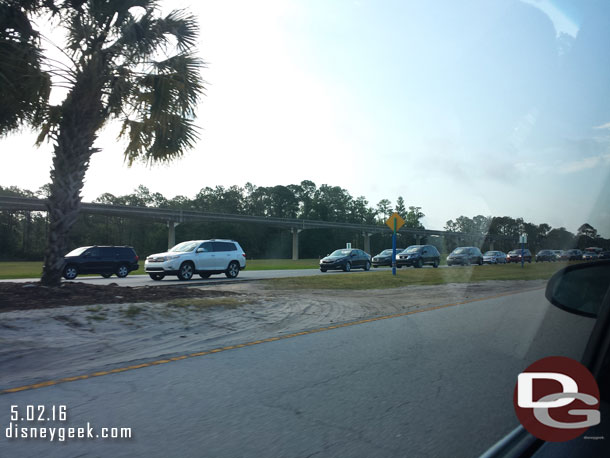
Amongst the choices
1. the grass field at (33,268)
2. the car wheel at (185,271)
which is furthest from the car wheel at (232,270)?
the grass field at (33,268)

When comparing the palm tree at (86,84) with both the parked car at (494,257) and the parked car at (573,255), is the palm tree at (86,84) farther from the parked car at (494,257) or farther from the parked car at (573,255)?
the parked car at (494,257)

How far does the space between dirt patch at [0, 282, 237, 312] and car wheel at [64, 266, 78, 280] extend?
42.7 feet

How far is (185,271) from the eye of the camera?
22594 mm

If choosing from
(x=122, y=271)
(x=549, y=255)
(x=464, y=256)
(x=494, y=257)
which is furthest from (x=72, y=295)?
(x=494, y=257)

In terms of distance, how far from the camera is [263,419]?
3.73 metres

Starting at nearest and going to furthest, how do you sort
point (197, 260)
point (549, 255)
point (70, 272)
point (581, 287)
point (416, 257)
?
point (581, 287) < point (549, 255) < point (197, 260) < point (70, 272) < point (416, 257)

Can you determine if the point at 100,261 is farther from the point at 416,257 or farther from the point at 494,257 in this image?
the point at 494,257

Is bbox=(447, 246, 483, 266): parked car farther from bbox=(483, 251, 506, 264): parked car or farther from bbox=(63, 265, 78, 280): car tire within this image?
bbox=(63, 265, 78, 280): car tire

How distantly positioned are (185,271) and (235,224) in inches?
2905

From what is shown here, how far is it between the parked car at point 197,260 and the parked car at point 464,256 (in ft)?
66.8

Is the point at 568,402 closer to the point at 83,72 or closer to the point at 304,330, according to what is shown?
the point at 304,330

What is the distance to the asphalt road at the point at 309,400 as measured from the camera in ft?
10.6

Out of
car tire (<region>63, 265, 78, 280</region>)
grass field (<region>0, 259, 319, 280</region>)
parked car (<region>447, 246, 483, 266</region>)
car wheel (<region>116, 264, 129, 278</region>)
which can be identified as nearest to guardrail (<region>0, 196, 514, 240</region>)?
parked car (<region>447, 246, 483, 266</region>)

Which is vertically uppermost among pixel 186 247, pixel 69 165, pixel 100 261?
pixel 69 165
